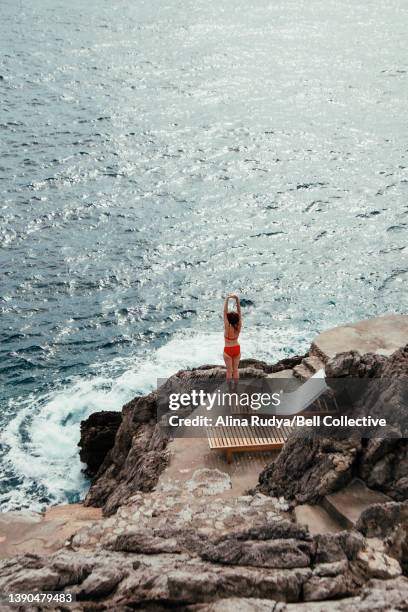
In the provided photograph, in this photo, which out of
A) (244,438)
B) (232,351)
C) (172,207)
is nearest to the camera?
(244,438)

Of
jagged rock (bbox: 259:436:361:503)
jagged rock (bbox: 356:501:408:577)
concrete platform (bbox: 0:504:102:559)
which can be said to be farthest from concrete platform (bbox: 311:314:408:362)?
jagged rock (bbox: 356:501:408:577)

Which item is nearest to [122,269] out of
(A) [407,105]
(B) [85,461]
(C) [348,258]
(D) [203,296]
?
(D) [203,296]

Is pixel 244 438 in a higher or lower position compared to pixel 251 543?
lower

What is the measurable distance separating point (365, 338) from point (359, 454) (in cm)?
853

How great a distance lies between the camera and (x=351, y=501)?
15.7m

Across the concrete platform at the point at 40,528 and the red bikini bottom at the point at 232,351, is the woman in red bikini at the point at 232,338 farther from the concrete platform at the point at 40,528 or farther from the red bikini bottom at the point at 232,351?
the concrete platform at the point at 40,528

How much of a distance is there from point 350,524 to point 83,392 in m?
17.6

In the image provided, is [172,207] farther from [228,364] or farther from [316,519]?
[316,519]

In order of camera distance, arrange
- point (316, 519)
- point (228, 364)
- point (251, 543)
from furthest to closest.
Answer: point (228, 364) < point (316, 519) < point (251, 543)

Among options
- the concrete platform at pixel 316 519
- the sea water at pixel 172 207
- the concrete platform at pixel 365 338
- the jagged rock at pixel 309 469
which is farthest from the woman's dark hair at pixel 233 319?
the sea water at pixel 172 207

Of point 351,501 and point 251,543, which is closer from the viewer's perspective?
point 251,543

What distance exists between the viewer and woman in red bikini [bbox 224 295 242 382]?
19516 mm

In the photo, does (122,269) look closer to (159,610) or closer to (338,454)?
(338,454)

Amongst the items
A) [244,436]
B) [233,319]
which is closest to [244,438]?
[244,436]
